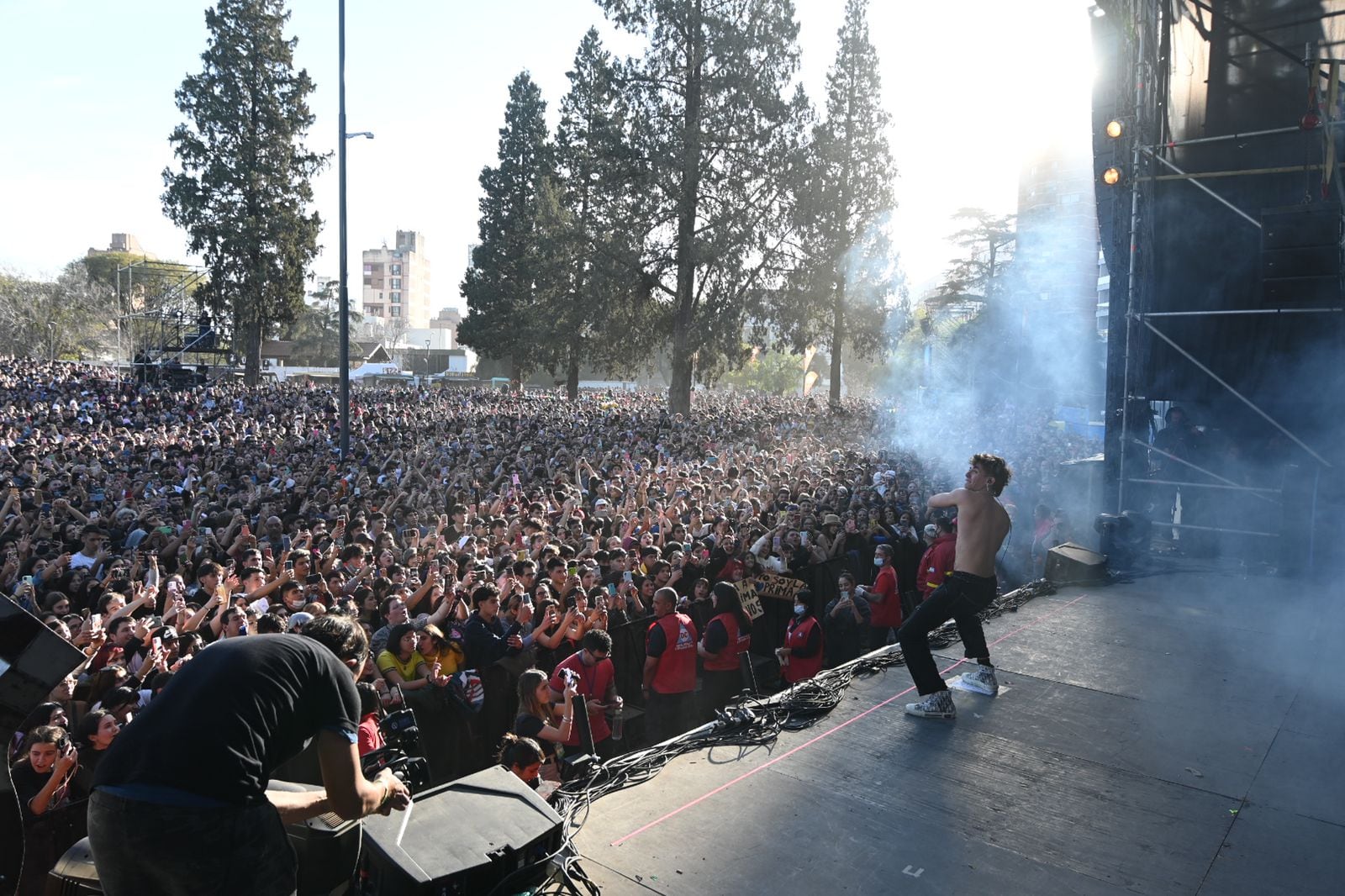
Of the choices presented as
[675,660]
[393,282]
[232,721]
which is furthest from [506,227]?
[393,282]

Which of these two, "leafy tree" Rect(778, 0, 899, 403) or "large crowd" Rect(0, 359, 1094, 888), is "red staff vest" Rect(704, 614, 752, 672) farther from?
"leafy tree" Rect(778, 0, 899, 403)

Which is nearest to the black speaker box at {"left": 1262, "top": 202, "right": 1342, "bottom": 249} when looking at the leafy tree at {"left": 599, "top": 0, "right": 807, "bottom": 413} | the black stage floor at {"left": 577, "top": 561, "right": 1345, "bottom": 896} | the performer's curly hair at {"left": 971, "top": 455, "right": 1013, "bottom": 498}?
the black stage floor at {"left": 577, "top": 561, "right": 1345, "bottom": 896}

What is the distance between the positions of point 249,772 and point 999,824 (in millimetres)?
3167

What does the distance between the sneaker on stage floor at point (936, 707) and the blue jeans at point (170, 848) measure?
3811mm

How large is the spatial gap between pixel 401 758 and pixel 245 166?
1539 inches

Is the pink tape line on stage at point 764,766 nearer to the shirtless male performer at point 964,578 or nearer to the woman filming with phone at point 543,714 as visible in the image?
the shirtless male performer at point 964,578

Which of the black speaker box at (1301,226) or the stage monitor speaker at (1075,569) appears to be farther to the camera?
the stage monitor speaker at (1075,569)

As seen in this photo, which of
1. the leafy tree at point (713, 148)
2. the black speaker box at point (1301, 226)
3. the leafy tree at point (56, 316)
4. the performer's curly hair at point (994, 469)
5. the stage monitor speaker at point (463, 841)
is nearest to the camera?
the stage monitor speaker at point (463, 841)

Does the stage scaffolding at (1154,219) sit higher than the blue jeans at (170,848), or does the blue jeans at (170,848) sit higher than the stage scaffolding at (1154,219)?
the stage scaffolding at (1154,219)

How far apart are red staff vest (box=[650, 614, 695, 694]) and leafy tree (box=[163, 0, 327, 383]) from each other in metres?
35.5

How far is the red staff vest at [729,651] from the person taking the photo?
6.79m

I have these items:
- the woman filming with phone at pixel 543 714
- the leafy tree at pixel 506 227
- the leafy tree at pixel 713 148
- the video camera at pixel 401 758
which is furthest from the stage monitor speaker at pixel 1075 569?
the leafy tree at pixel 506 227

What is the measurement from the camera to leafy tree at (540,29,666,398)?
26312 millimetres

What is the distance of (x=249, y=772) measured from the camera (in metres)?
2.52
